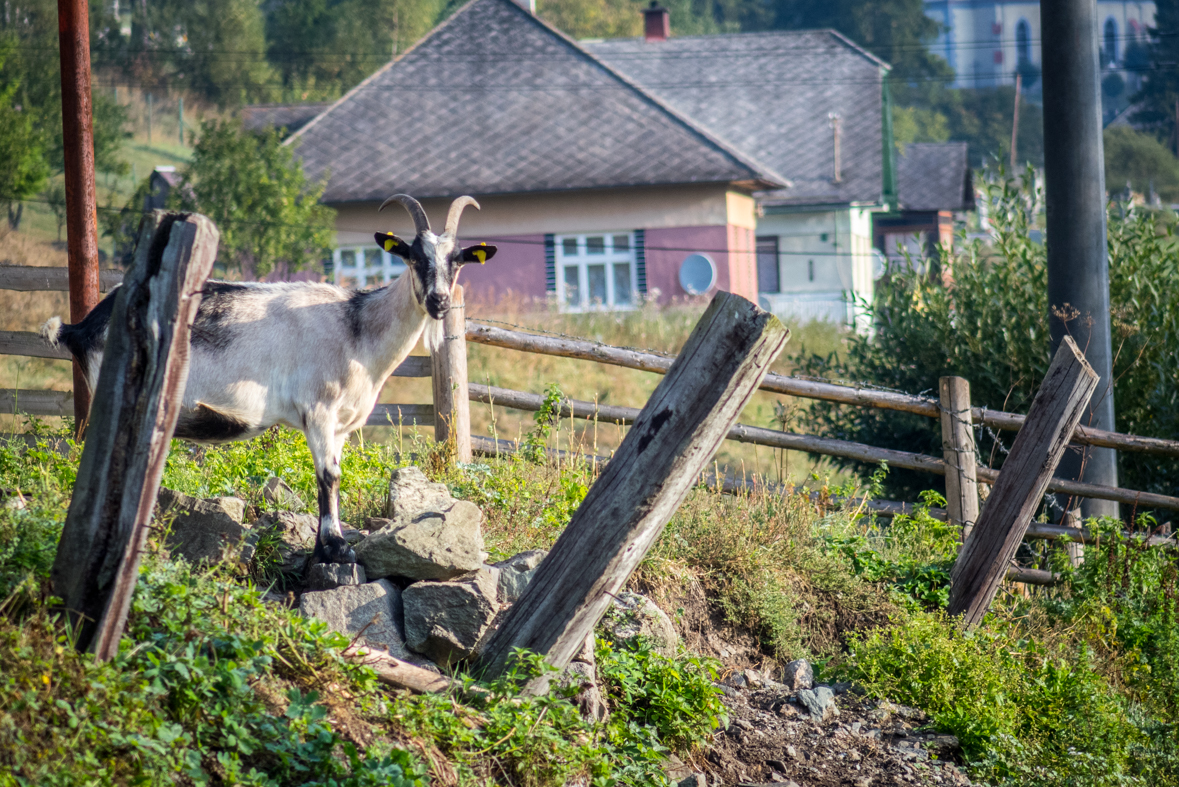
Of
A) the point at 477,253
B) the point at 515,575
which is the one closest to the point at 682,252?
the point at 477,253

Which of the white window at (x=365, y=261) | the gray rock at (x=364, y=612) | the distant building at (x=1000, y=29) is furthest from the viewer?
the distant building at (x=1000, y=29)

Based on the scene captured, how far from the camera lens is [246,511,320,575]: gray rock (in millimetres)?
4812

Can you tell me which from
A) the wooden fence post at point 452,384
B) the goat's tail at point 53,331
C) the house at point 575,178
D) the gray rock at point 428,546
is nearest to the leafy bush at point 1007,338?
the wooden fence post at point 452,384

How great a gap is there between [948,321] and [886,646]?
16.0ft

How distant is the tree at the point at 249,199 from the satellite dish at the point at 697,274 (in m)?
8.33

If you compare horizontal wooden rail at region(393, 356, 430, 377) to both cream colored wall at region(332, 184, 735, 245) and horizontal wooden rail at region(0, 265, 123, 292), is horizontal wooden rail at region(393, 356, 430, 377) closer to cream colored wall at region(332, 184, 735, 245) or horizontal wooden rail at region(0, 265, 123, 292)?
horizontal wooden rail at region(0, 265, 123, 292)

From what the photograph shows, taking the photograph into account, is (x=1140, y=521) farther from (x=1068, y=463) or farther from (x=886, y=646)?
(x=886, y=646)

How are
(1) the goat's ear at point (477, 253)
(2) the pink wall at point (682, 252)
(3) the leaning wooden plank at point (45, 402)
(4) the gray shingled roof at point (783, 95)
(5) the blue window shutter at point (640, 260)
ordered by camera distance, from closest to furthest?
(1) the goat's ear at point (477, 253), (3) the leaning wooden plank at point (45, 402), (2) the pink wall at point (682, 252), (5) the blue window shutter at point (640, 260), (4) the gray shingled roof at point (783, 95)

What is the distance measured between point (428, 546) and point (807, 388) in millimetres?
3641

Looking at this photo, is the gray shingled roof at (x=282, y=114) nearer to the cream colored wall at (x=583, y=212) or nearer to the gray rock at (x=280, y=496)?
the cream colored wall at (x=583, y=212)

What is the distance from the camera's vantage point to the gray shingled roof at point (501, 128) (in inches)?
930

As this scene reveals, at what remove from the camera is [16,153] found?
72.9 feet

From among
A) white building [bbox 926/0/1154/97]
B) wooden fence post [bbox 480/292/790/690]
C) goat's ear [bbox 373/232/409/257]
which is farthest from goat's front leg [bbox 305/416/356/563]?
white building [bbox 926/0/1154/97]

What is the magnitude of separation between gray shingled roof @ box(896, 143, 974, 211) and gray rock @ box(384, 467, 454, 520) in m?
33.4
